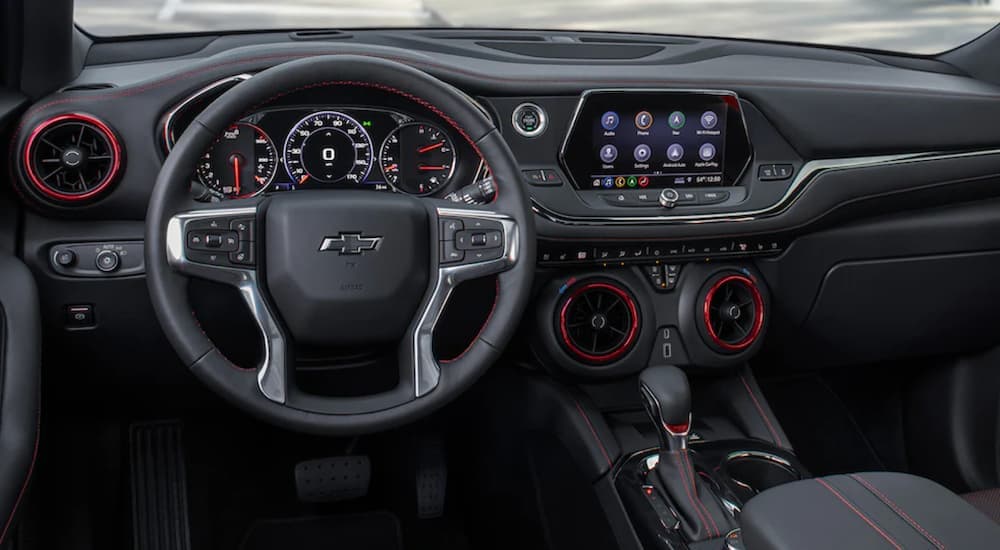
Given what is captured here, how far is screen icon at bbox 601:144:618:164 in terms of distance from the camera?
200cm

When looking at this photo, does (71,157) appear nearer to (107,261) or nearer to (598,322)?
(107,261)

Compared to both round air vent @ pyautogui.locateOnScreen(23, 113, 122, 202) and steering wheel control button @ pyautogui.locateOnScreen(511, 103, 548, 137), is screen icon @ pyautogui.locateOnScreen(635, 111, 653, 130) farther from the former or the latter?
round air vent @ pyautogui.locateOnScreen(23, 113, 122, 202)

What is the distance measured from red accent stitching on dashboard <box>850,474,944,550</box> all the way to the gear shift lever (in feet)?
1.35

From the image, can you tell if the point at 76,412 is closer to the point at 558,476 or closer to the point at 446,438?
the point at 446,438

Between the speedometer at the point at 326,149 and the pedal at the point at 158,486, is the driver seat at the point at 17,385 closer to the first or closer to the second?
the speedometer at the point at 326,149


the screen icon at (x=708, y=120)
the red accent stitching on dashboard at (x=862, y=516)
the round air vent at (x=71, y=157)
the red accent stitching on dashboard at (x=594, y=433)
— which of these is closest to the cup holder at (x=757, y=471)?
the red accent stitching on dashboard at (x=594, y=433)

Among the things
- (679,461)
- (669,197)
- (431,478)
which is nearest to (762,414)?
(679,461)

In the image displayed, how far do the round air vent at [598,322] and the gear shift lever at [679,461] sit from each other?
0.16 metres

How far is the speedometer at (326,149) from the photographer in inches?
68.1

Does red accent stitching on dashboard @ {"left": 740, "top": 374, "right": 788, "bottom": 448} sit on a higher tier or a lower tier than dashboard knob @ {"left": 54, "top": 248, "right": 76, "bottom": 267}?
lower

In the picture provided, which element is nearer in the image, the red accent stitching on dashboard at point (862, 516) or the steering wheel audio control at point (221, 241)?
the red accent stitching on dashboard at point (862, 516)

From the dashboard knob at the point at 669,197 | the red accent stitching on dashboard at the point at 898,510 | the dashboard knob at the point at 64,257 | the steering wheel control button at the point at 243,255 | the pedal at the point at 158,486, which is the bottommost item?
the pedal at the point at 158,486

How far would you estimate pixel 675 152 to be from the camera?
2.04 m

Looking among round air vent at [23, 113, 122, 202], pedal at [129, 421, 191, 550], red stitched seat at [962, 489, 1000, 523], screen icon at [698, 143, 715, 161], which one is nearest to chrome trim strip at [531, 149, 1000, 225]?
screen icon at [698, 143, 715, 161]
